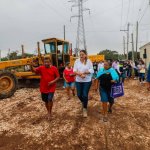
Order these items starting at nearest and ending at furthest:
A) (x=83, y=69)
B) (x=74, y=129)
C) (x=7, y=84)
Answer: (x=74, y=129), (x=83, y=69), (x=7, y=84)

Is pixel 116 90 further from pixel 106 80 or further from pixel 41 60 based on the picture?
pixel 41 60

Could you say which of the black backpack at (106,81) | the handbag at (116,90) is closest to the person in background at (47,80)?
the black backpack at (106,81)

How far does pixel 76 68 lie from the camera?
7523 mm

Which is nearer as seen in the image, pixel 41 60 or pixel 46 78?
pixel 46 78

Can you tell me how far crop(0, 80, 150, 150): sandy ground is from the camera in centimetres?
561

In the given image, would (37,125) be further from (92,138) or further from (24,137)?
(92,138)

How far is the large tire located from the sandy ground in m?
2.55

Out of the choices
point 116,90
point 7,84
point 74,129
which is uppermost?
point 116,90

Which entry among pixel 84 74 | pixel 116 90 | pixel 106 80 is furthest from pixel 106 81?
pixel 84 74

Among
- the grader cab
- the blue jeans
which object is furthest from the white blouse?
the grader cab

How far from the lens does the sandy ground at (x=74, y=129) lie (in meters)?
5.61

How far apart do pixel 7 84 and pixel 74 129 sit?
21.7 ft

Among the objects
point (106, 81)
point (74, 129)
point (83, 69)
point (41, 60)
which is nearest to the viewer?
point (74, 129)

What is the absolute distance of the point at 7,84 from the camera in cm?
1233
